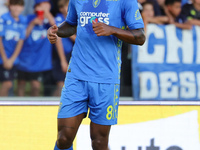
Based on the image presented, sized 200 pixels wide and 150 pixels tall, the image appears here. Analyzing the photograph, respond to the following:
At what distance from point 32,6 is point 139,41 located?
9.74ft

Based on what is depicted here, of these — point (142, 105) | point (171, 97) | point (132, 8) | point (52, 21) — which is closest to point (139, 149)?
point (142, 105)

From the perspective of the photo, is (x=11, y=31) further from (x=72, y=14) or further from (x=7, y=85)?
(x=72, y=14)

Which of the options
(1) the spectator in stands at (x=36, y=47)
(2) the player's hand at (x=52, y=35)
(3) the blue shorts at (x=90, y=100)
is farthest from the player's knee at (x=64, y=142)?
(1) the spectator in stands at (x=36, y=47)

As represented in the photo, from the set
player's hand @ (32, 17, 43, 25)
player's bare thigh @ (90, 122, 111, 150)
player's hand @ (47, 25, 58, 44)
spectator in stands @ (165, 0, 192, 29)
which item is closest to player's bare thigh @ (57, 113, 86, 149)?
player's bare thigh @ (90, 122, 111, 150)

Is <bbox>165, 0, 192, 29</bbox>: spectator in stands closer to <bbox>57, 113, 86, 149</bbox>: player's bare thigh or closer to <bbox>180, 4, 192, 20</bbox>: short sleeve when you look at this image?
<bbox>180, 4, 192, 20</bbox>: short sleeve

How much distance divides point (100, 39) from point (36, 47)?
108 inches

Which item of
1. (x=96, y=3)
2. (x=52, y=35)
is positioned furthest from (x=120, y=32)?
(x=52, y=35)

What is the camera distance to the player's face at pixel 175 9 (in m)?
6.38

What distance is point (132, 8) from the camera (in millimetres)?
3652

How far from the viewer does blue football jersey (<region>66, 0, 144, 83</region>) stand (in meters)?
3.66

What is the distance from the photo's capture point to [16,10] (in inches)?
244

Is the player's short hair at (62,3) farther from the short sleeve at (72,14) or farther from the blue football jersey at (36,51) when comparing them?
the short sleeve at (72,14)

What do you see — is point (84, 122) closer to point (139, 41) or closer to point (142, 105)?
point (142, 105)

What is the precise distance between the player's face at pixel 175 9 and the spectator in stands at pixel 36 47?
65.8 inches
